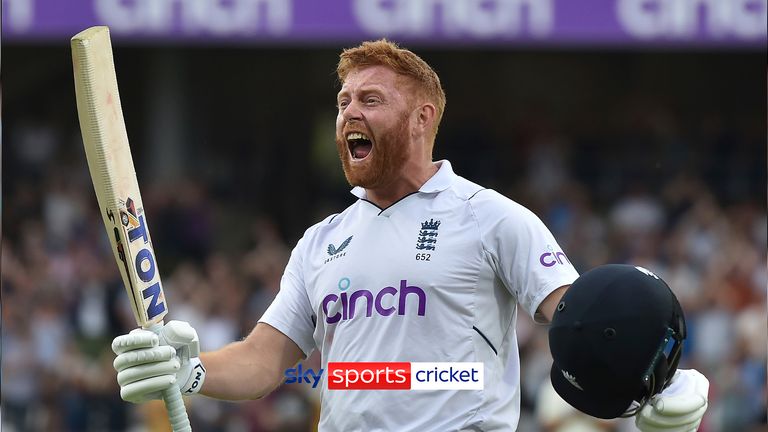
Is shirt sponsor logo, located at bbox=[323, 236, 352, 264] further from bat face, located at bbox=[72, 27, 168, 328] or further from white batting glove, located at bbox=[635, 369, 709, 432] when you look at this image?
white batting glove, located at bbox=[635, 369, 709, 432]

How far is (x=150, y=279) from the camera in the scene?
4.33 m

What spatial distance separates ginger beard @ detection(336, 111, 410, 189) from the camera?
4.30 meters

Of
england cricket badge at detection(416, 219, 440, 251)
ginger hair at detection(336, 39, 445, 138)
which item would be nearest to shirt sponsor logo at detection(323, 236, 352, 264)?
england cricket badge at detection(416, 219, 440, 251)

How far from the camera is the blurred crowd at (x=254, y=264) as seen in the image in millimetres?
10226

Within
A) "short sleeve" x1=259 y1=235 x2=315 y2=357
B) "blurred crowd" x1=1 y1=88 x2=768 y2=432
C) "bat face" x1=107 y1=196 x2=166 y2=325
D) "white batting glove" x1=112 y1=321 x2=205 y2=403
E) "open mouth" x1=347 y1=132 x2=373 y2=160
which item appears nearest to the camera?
"white batting glove" x1=112 y1=321 x2=205 y2=403

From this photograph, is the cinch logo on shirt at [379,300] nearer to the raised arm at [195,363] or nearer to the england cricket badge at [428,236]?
the england cricket badge at [428,236]

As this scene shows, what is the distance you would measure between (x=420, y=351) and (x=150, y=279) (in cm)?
95

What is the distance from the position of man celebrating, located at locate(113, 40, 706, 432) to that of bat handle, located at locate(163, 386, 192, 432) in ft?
0.13

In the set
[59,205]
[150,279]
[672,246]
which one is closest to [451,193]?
[150,279]

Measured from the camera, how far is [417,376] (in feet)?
13.3

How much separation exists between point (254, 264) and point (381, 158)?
796 cm

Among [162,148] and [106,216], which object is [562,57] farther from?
[106,216]

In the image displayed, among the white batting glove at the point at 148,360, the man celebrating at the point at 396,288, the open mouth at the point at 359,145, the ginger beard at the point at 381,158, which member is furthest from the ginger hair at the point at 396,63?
the white batting glove at the point at 148,360

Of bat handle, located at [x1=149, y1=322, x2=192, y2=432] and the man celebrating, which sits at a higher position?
the man celebrating
